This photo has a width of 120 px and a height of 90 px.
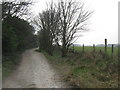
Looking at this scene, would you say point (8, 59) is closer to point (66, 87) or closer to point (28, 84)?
point (28, 84)

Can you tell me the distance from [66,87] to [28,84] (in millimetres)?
2101

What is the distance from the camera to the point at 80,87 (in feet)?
29.0

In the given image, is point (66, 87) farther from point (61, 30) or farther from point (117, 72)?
point (61, 30)

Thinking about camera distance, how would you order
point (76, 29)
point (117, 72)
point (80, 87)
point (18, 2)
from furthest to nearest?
1. point (76, 29)
2. point (18, 2)
3. point (117, 72)
4. point (80, 87)

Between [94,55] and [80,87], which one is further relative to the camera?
[94,55]

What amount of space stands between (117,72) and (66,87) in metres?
3.20

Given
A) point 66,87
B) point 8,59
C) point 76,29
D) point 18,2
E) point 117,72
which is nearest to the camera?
point 66,87

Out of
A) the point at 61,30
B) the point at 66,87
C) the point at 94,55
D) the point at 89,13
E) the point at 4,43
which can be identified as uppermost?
the point at 89,13

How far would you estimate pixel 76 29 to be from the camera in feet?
96.4

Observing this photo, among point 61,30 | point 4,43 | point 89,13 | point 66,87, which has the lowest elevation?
point 66,87

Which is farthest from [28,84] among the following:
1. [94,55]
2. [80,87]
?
[94,55]

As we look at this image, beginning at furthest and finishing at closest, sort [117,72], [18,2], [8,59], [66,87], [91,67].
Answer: [18,2] → [8,59] → [91,67] → [117,72] → [66,87]

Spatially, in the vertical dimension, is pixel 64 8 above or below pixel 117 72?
above

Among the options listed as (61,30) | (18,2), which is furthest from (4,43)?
(61,30)
